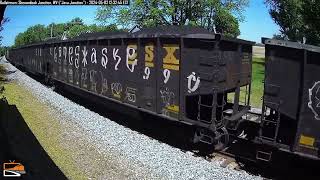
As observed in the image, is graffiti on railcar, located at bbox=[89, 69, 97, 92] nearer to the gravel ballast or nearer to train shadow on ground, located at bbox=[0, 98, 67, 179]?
the gravel ballast

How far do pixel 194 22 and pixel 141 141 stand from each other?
37.7m

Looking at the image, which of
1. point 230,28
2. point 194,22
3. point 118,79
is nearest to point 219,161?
point 118,79

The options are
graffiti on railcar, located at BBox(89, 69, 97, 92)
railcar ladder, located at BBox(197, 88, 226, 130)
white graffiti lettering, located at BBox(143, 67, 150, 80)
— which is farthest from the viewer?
graffiti on railcar, located at BBox(89, 69, 97, 92)

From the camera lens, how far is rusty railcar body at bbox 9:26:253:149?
10062mm

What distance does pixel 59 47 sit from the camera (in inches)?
869

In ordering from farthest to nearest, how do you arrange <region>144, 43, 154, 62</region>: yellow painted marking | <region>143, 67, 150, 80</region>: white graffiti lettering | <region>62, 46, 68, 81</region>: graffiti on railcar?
<region>62, 46, 68, 81</region>: graffiti on railcar → <region>143, 67, 150, 80</region>: white graffiti lettering → <region>144, 43, 154, 62</region>: yellow painted marking

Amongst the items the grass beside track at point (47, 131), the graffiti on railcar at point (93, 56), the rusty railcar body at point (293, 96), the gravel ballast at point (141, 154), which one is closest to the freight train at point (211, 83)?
the rusty railcar body at point (293, 96)

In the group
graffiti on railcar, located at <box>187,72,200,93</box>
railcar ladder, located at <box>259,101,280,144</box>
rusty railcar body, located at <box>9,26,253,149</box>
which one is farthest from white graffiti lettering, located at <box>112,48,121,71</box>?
railcar ladder, located at <box>259,101,280,144</box>

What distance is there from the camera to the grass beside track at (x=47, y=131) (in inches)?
359

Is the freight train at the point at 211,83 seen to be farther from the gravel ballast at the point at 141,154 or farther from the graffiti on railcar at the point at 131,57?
the gravel ballast at the point at 141,154

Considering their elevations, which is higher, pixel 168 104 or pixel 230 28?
pixel 230 28

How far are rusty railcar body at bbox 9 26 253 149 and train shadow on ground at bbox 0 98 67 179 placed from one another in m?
3.44

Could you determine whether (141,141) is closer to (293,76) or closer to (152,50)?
(152,50)

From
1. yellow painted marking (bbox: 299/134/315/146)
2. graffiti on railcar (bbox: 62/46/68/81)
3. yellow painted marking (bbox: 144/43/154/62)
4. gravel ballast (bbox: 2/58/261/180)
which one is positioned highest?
yellow painted marking (bbox: 144/43/154/62)
